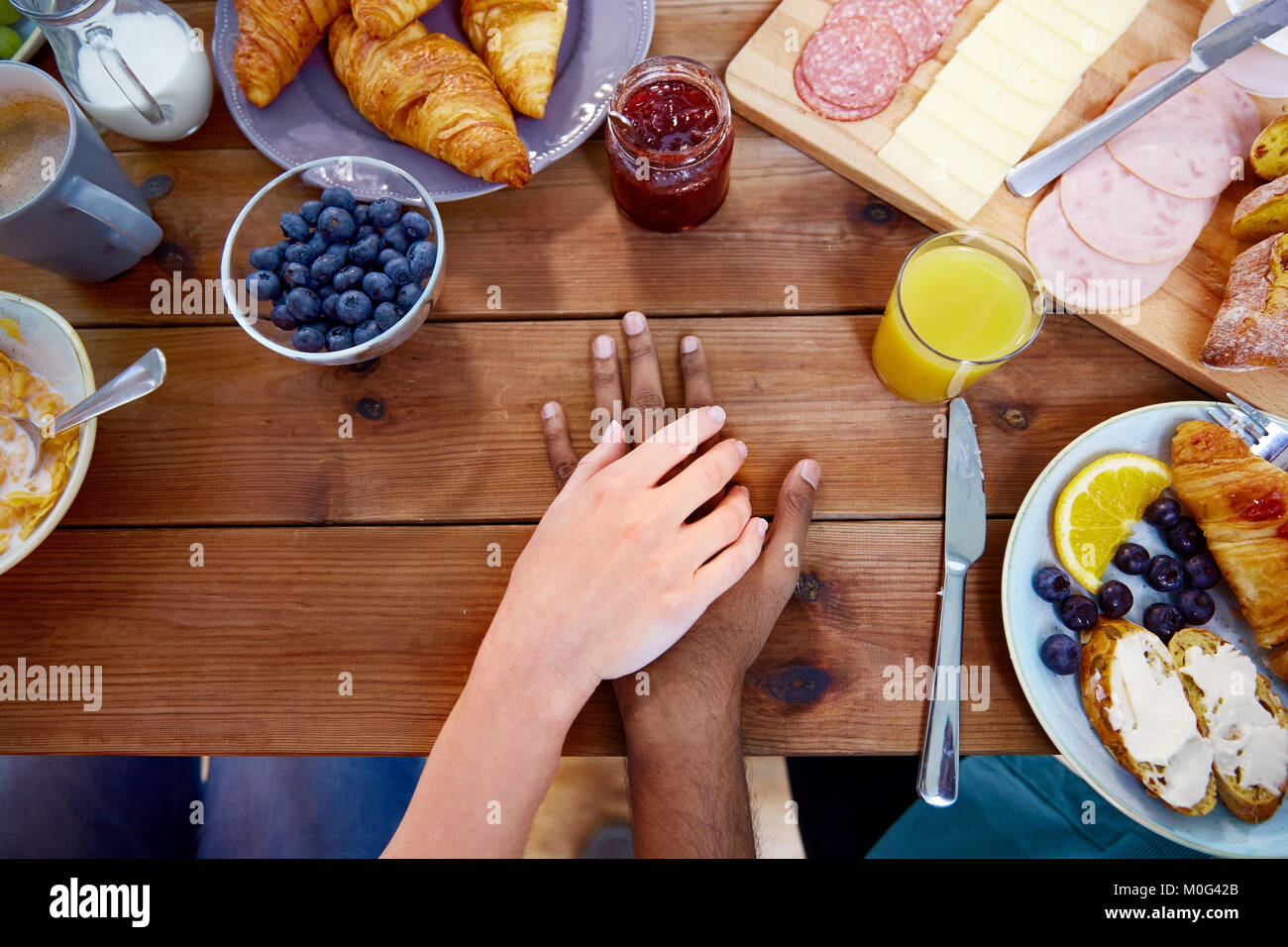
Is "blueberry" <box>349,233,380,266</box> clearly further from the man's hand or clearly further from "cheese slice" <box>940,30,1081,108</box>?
"cheese slice" <box>940,30,1081,108</box>

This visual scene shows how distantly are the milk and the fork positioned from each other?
1.37 m

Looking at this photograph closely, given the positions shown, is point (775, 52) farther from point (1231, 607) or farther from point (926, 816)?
point (926, 816)

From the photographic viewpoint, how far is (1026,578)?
0.89 m

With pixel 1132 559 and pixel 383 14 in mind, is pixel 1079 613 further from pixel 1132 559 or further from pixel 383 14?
pixel 383 14

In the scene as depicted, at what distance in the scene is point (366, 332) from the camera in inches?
34.9

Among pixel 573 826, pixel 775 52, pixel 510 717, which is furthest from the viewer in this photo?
pixel 573 826

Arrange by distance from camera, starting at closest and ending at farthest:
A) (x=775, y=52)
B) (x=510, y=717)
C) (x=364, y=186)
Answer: (x=510, y=717) → (x=364, y=186) → (x=775, y=52)

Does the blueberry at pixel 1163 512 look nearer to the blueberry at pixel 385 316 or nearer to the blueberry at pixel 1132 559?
the blueberry at pixel 1132 559

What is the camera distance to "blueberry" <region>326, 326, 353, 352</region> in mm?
889

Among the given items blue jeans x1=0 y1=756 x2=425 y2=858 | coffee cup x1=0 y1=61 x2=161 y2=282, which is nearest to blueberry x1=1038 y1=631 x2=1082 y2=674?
blue jeans x1=0 y1=756 x2=425 y2=858

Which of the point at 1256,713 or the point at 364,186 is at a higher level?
the point at 364,186
